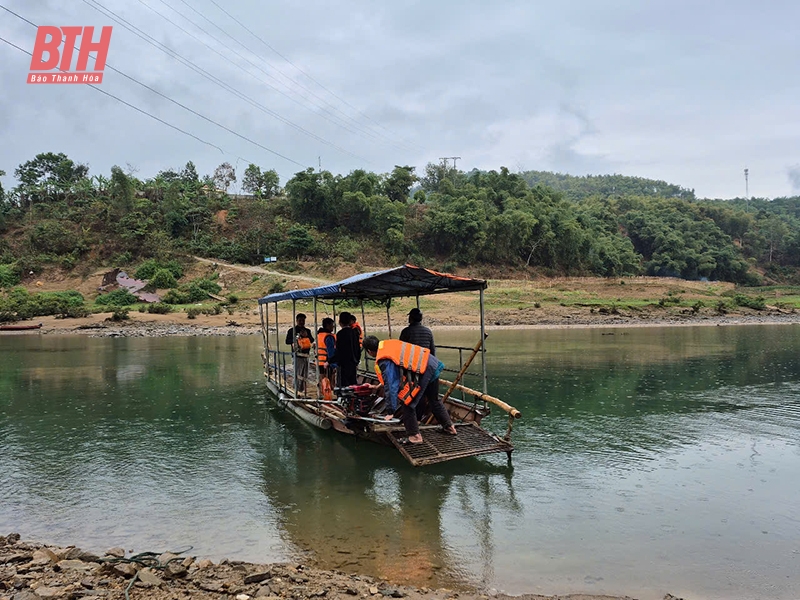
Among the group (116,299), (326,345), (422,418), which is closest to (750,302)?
(326,345)

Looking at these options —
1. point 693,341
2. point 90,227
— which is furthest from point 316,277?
point 693,341

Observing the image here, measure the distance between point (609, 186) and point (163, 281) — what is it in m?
133

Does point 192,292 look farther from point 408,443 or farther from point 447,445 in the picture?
point 447,445

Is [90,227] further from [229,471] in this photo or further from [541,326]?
[229,471]

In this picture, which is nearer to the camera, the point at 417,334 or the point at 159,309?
the point at 417,334

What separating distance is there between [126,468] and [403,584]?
251 inches

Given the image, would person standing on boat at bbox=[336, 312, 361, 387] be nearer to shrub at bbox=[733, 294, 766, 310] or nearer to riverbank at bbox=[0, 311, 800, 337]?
riverbank at bbox=[0, 311, 800, 337]

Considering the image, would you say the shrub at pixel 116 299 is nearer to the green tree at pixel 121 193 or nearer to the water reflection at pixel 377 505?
the green tree at pixel 121 193

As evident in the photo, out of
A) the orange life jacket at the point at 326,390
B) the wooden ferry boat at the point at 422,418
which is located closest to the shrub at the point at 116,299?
the wooden ferry boat at the point at 422,418

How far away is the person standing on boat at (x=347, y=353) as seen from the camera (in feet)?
38.0

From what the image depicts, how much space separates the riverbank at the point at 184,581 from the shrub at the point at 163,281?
46.7 m

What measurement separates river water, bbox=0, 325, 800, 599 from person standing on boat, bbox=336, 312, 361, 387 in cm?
129

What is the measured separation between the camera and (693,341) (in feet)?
98.1

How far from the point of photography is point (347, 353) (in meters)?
11.7
